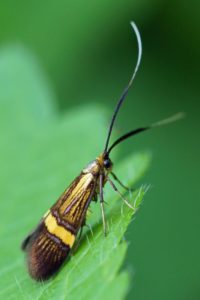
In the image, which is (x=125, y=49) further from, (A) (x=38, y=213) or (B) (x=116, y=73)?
(A) (x=38, y=213)

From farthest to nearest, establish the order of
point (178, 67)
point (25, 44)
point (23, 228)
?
point (178, 67), point (25, 44), point (23, 228)

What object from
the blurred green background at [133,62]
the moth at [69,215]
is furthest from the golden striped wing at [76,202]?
the blurred green background at [133,62]

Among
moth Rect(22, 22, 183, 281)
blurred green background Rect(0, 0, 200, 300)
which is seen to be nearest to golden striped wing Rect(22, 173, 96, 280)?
moth Rect(22, 22, 183, 281)

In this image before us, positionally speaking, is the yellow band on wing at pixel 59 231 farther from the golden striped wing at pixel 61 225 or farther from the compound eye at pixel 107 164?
the compound eye at pixel 107 164

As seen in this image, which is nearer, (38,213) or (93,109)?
(38,213)

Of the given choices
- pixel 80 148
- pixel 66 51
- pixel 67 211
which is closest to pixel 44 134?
pixel 80 148

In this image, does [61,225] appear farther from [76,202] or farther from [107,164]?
[107,164]

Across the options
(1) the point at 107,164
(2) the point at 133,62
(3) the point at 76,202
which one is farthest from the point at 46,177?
(2) the point at 133,62
